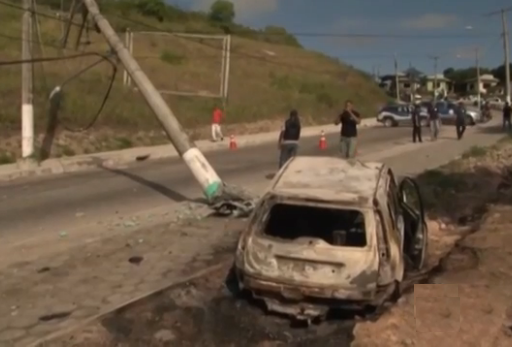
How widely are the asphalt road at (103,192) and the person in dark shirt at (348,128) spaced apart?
249 centimetres

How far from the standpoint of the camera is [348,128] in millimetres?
18359

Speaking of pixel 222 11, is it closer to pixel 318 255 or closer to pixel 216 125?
pixel 216 125

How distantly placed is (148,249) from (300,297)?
13.2 feet

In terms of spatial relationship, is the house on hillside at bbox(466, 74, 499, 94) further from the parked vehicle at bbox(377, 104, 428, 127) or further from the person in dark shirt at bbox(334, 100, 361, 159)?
the person in dark shirt at bbox(334, 100, 361, 159)

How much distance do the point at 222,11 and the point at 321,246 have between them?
93403 millimetres

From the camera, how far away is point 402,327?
7203 millimetres

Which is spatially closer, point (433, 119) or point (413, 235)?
point (413, 235)

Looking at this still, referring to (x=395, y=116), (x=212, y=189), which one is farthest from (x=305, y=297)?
(x=395, y=116)

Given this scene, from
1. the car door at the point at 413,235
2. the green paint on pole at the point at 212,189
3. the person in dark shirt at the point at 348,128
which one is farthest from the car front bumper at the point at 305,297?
the person in dark shirt at the point at 348,128

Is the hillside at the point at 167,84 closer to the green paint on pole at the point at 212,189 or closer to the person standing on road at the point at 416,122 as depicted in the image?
the person standing on road at the point at 416,122

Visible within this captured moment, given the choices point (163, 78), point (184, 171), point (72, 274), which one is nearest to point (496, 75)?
point (163, 78)

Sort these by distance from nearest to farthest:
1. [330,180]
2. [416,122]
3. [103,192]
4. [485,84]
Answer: [330,180] → [103,192] → [416,122] → [485,84]

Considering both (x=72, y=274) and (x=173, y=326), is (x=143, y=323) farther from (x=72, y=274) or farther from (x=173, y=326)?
(x=72, y=274)

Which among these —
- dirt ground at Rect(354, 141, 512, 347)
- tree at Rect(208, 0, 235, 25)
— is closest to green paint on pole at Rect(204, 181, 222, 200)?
dirt ground at Rect(354, 141, 512, 347)
